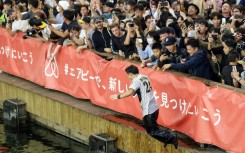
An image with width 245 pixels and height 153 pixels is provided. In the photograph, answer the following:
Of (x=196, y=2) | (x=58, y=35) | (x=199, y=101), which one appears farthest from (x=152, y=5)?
(x=199, y=101)

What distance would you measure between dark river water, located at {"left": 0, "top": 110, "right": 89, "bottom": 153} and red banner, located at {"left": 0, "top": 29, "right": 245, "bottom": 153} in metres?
1.07

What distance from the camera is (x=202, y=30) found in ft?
44.3

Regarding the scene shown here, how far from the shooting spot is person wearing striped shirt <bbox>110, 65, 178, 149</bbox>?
39.9ft

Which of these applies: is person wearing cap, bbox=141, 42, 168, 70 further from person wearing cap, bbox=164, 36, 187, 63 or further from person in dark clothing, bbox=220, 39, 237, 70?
person in dark clothing, bbox=220, 39, 237, 70

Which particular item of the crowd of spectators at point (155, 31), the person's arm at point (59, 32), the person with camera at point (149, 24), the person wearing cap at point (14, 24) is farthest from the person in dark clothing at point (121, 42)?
the person wearing cap at point (14, 24)

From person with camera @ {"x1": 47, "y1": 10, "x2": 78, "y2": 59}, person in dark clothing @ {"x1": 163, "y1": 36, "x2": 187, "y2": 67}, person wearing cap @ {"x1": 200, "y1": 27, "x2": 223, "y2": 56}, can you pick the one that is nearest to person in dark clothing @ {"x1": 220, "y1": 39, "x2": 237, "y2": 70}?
person wearing cap @ {"x1": 200, "y1": 27, "x2": 223, "y2": 56}

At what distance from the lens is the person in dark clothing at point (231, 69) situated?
1180 cm

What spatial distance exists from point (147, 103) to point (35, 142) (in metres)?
4.62

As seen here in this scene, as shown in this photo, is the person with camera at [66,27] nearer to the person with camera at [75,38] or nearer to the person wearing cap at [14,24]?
the person with camera at [75,38]

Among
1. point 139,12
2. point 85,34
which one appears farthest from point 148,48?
point 139,12

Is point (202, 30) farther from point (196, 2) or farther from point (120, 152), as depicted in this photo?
point (196, 2)

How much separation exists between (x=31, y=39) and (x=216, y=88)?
6489 millimetres

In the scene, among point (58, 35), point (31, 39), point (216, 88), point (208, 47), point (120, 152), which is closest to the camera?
point (216, 88)

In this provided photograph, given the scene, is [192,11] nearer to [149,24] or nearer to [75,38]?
[149,24]
